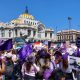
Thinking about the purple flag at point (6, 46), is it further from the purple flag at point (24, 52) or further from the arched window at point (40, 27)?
the arched window at point (40, 27)

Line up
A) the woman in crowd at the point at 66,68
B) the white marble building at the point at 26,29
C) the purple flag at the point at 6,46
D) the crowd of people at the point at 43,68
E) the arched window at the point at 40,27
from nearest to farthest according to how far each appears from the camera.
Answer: the crowd of people at the point at 43,68
the woman in crowd at the point at 66,68
the purple flag at the point at 6,46
the white marble building at the point at 26,29
the arched window at the point at 40,27

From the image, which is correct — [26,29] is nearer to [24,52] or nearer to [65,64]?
[24,52]

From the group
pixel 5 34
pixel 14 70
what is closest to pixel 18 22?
pixel 5 34

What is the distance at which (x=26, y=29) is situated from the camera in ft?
388

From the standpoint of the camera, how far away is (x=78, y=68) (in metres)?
9.55

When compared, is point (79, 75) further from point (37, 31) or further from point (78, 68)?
point (37, 31)

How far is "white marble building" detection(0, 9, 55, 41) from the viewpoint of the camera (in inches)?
4683

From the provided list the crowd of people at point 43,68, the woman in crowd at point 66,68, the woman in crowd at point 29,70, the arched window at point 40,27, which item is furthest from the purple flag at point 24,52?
the arched window at point 40,27

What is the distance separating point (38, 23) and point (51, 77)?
12416 centimetres

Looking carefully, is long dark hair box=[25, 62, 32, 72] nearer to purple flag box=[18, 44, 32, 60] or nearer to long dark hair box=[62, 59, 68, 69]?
long dark hair box=[62, 59, 68, 69]

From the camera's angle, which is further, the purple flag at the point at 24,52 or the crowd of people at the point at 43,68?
the purple flag at the point at 24,52

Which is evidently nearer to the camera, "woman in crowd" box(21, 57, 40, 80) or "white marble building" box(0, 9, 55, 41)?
"woman in crowd" box(21, 57, 40, 80)

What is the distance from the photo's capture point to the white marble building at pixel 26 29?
390ft

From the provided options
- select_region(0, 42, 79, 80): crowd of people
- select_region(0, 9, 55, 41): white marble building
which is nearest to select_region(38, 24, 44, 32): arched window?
select_region(0, 9, 55, 41): white marble building
